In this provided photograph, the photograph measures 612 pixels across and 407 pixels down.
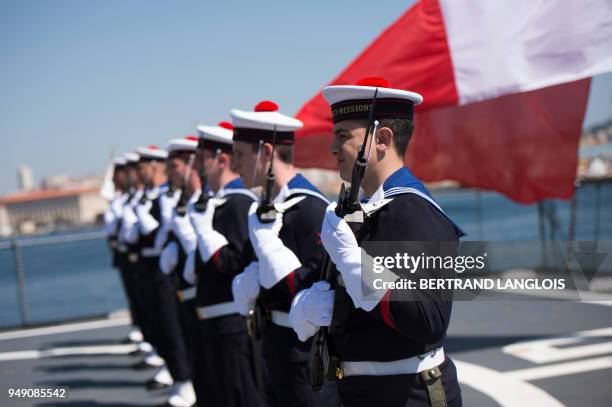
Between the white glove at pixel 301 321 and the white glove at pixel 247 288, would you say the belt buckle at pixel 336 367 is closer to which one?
the white glove at pixel 301 321

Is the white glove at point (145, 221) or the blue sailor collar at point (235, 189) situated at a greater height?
the blue sailor collar at point (235, 189)

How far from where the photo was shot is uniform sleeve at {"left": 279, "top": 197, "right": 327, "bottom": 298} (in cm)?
311

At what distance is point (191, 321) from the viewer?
A: 494 cm

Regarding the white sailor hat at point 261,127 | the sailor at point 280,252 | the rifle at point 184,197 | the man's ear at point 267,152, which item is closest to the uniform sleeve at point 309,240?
the sailor at point 280,252

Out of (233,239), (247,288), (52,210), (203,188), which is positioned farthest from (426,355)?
(52,210)

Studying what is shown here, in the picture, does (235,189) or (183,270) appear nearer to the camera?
(235,189)

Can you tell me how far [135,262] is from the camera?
7.57 metres

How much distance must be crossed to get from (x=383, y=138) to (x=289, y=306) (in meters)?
1.12

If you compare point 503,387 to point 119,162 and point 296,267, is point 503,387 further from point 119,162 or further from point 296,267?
point 119,162

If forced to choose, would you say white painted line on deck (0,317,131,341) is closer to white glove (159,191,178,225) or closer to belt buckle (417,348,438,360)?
white glove (159,191,178,225)

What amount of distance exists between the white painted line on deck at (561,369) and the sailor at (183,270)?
2.60 metres

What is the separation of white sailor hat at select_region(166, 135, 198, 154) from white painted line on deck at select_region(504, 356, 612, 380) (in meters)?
3.12

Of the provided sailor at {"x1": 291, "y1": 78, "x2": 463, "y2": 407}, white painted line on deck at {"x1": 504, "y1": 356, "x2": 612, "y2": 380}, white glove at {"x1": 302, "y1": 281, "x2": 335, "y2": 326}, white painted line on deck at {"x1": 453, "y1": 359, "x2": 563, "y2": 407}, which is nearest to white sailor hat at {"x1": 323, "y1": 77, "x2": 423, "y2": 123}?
sailor at {"x1": 291, "y1": 78, "x2": 463, "y2": 407}

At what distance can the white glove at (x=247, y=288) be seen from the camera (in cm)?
338
